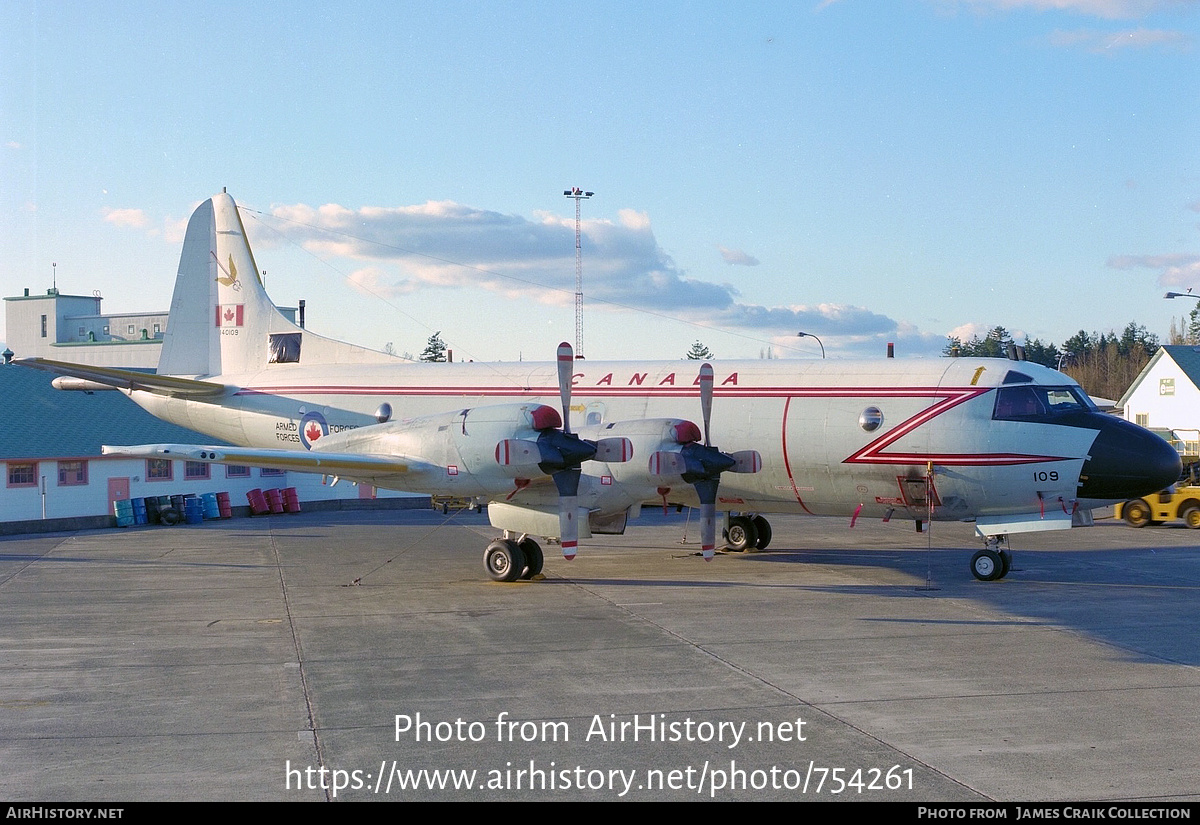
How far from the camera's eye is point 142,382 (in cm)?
2323

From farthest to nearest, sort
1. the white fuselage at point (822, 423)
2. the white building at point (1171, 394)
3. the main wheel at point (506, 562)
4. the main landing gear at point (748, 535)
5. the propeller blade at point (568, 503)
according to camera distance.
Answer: the white building at point (1171, 394)
the main landing gear at point (748, 535)
the main wheel at point (506, 562)
the white fuselage at point (822, 423)
the propeller blade at point (568, 503)

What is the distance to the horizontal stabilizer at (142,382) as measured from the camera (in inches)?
837

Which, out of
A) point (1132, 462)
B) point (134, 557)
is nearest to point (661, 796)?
point (1132, 462)

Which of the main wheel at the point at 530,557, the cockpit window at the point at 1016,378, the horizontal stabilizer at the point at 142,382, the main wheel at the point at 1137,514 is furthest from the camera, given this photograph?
the main wheel at the point at 1137,514

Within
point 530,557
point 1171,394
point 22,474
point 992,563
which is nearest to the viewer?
point 992,563

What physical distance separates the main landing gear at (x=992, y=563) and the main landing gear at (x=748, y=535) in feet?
19.2

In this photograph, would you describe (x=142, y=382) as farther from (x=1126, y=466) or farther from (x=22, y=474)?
(x=1126, y=466)

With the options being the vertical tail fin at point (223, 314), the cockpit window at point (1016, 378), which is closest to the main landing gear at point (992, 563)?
the cockpit window at point (1016, 378)

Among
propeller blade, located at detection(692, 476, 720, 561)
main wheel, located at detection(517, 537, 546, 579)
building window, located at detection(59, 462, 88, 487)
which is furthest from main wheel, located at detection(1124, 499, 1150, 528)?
building window, located at detection(59, 462, 88, 487)

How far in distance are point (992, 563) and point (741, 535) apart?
642 centimetres

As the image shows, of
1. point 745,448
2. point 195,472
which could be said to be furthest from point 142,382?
point 745,448

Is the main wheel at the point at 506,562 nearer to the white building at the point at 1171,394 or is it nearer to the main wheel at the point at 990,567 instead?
the main wheel at the point at 990,567

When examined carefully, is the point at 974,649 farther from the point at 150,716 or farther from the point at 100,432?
the point at 100,432

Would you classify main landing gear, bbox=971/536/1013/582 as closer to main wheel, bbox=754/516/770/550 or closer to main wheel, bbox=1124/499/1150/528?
main wheel, bbox=754/516/770/550
